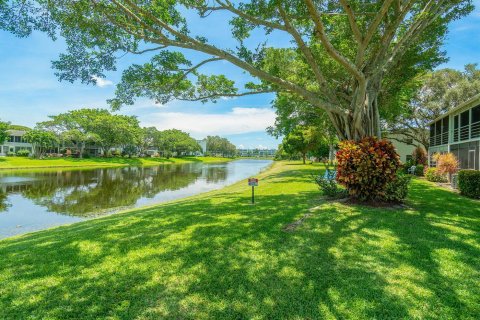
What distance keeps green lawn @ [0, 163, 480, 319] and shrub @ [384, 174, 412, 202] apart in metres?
1.56

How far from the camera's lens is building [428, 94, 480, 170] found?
585 inches

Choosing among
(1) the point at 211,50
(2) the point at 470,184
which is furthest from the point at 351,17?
(2) the point at 470,184

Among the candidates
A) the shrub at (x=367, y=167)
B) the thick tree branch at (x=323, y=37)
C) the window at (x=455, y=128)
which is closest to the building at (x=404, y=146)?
the window at (x=455, y=128)

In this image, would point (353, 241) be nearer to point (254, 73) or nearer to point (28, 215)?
point (254, 73)

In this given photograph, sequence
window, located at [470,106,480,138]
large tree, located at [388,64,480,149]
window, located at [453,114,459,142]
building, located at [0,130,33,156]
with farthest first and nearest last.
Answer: building, located at [0,130,33,156] → large tree, located at [388,64,480,149] → window, located at [453,114,459,142] → window, located at [470,106,480,138]

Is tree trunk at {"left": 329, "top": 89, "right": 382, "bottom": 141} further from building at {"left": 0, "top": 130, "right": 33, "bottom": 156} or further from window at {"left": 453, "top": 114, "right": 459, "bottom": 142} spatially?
building at {"left": 0, "top": 130, "right": 33, "bottom": 156}

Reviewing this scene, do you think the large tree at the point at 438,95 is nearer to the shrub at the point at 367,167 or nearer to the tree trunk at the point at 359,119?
the tree trunk at the point at 359,119

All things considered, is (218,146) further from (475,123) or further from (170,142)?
(475,123)

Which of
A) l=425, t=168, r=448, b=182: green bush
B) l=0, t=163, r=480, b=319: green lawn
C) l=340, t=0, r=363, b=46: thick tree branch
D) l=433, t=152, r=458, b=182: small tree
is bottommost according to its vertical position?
l=0, t=163, r=480, b=319: green lawn

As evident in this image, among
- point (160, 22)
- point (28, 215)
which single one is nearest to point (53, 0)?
point (160, 22)

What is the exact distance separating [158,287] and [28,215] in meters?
11.2

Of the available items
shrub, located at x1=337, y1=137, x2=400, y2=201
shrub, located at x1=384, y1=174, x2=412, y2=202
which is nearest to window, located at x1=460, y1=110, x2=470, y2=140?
shrub, located at x1=384, y1=174, x2=412, y2=202

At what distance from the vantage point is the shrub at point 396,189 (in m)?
7.71

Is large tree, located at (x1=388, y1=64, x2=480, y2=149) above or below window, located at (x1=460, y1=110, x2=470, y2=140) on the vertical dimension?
above
